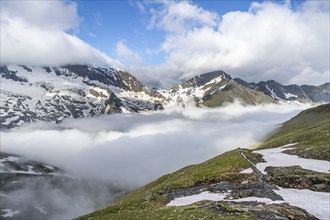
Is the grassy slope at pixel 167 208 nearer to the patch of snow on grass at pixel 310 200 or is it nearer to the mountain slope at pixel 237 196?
the mountain slope at pixel 237 196

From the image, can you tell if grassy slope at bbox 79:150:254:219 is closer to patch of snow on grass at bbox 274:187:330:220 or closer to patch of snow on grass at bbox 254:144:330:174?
patch of snow on grass at bbox 254:144:330:174

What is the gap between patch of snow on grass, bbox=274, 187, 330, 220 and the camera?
140 ft

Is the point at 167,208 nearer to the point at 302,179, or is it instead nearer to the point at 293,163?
the point at 302,179

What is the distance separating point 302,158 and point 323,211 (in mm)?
43852

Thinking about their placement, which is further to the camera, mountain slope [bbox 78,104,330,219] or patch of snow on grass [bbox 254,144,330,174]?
patch of snow on grass [bbox 254,144,330,174]

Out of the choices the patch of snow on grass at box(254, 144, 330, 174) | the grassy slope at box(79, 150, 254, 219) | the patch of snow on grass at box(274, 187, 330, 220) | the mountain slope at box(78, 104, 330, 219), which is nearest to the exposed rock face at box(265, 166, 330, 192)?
the mountain slope at box(78, 104, 330, 219)

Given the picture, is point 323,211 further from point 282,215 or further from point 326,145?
point 326,145

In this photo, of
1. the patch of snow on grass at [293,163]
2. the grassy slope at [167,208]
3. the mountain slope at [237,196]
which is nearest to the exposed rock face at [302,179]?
the mountain slope at [237,196]

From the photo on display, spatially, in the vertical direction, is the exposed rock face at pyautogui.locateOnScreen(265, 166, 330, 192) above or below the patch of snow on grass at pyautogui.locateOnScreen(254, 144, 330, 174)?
below

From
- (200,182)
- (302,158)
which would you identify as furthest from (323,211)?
(302,158)

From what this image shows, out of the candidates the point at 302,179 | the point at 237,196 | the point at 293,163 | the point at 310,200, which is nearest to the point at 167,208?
the point at 237,196

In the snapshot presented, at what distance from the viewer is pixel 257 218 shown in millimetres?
36531

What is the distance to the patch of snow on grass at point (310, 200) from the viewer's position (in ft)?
140

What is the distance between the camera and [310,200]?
49.4m
